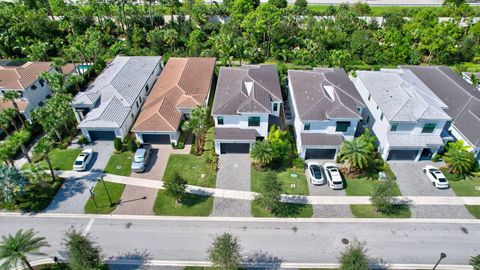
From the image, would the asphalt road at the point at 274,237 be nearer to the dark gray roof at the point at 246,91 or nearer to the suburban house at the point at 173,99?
the suburban house at the point at 173,99

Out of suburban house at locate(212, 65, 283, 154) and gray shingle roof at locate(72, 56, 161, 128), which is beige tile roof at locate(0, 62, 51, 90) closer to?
gray shingle roof at locate(72, 56, 161, 128)

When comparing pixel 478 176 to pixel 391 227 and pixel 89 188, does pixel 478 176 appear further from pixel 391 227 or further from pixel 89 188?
pixel 89 188

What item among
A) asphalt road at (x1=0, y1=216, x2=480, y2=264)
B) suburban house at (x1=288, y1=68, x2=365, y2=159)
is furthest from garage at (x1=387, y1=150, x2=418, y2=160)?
asphalt road at (x1=0, y1=216, x2=480, y2=264)

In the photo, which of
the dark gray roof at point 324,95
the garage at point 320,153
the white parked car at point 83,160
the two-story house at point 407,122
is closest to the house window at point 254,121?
the dark gray roof at point 324,95

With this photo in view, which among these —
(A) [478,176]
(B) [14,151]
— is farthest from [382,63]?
(B) [14,151]

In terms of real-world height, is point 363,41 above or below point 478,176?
above

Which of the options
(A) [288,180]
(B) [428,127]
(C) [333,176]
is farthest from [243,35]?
(C) [333,176]
